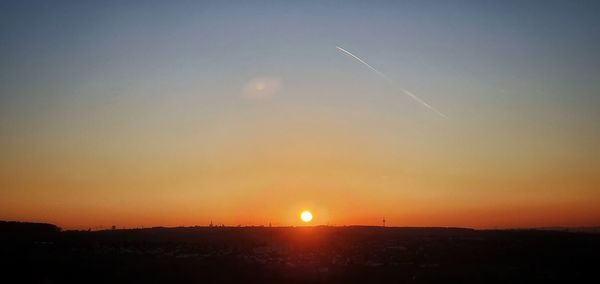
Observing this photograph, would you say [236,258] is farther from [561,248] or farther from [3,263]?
[561,248]

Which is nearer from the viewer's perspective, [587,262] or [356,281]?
[356,281]

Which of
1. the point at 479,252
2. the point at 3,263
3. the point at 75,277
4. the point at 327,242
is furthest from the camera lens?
the point at 327,242

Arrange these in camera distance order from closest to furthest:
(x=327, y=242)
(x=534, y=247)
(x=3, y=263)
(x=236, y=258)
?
1. (x=3, y=263)
2. (x=236, y=258)
3. (x=534, y=247)
4. (x=327, y=242)

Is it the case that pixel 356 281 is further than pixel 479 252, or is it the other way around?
pixel 479 252

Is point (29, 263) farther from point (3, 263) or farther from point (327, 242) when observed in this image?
point (327, 242)

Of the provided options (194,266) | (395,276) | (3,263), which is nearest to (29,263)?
(3,263)

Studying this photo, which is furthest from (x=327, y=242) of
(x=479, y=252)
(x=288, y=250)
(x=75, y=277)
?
(x=75, y=277)
